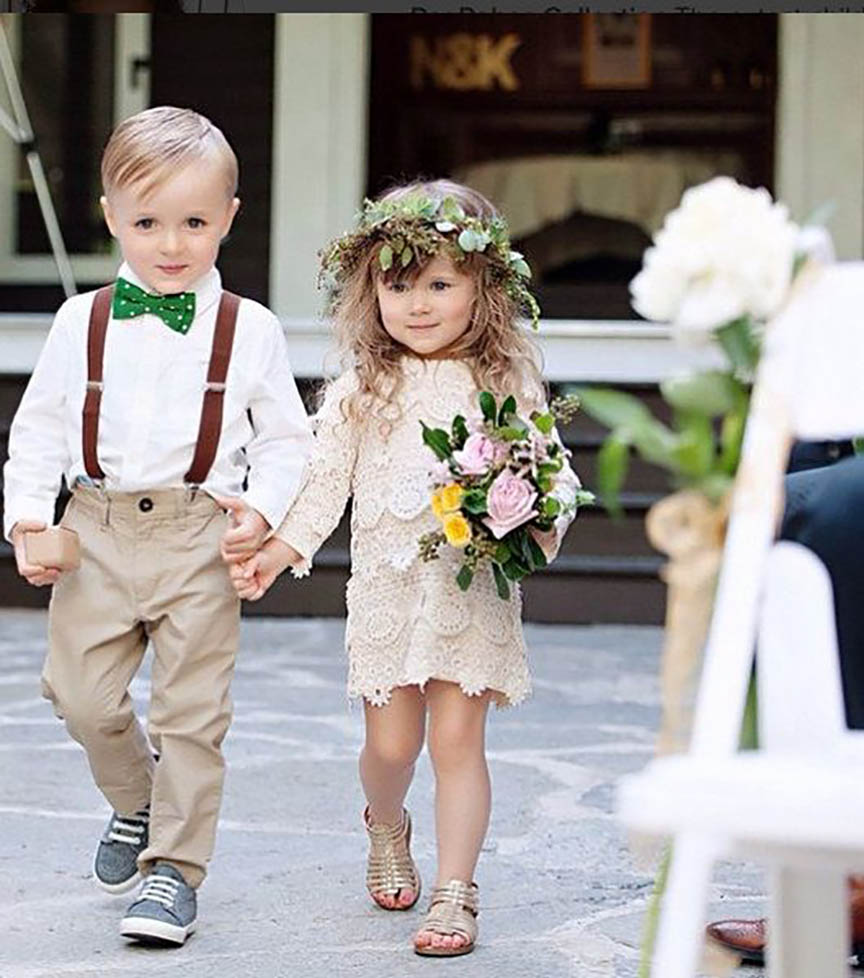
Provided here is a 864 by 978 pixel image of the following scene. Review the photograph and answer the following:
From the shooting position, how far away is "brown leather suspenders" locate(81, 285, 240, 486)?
10.9ft

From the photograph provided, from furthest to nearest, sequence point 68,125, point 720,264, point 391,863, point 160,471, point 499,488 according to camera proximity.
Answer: point 68,125
point 391,863
point 160,471
point 499,488
point 720,264

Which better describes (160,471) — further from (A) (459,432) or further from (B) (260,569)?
(A) (459,432)

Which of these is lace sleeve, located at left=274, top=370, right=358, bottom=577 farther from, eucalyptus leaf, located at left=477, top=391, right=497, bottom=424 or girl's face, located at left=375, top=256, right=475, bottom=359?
eucalyptus leaf, located at left=477, top=391, right=497, bottom=424

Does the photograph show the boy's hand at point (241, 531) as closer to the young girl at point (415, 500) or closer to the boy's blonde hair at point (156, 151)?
the young girl at point (415, 500)

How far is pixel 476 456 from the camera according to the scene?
3.25 metres

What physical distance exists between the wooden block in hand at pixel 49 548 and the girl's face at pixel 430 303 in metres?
0.65

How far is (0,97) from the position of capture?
790 cm

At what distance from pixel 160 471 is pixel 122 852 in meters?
0.66

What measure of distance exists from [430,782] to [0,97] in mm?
4309

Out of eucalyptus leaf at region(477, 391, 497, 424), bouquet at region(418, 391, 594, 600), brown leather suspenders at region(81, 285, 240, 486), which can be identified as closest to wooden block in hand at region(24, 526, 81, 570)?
brown leather suspenders at region(81, 285, 240, 486)

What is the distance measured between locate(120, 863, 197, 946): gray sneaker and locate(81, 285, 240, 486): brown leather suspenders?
0.64 m

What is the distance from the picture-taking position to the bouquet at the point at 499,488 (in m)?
3.23

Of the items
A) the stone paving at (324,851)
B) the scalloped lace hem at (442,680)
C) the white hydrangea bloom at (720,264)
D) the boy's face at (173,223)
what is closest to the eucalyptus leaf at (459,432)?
the scalloped lace hem at (442,680)

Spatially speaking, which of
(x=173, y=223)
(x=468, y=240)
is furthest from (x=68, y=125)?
(x=468, y=240)
